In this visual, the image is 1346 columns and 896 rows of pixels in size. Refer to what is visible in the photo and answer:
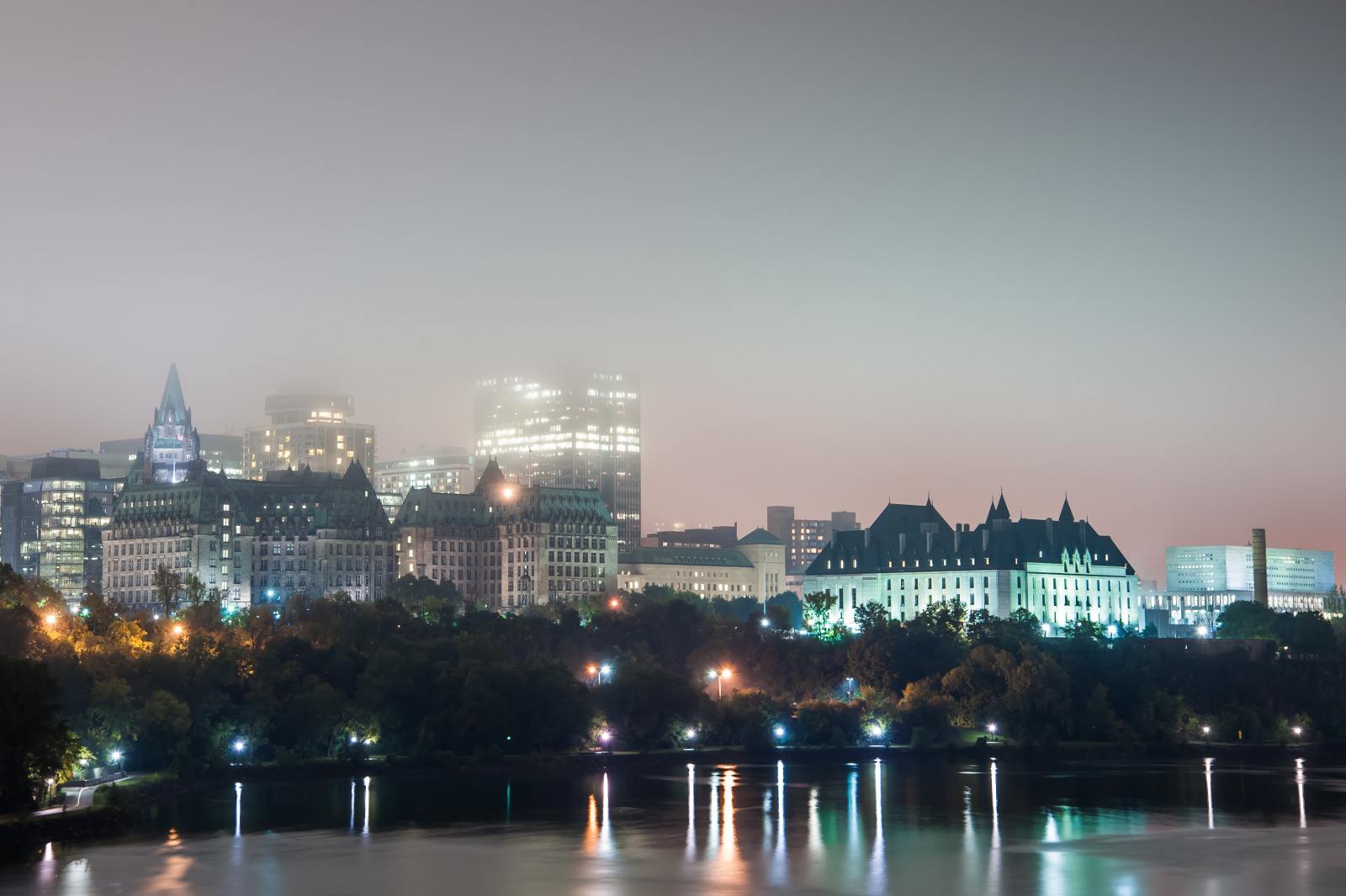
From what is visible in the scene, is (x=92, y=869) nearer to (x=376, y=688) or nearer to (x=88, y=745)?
(x=88, y=745)

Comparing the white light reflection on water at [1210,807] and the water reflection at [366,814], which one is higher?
the water reflection at [366,814]

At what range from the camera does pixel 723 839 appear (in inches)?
5256

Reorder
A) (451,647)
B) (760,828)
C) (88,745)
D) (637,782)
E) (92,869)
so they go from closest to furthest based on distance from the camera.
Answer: (92,869), (760,828), (88,745), (637,782), (451,647)

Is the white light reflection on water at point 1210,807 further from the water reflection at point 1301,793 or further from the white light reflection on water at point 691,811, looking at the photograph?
the white light reflection on water at point 691,811

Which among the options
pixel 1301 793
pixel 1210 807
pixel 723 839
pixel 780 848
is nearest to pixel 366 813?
pixel 723 839

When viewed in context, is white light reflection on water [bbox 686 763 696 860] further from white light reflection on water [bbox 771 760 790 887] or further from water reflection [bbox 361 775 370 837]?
water reflection [bbox 361 775 370 837]

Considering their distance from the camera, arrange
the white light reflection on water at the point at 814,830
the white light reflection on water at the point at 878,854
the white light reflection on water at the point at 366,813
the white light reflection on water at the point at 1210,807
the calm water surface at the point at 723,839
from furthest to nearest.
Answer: the white light reflection on water at the point at 1210,807 < the white light reflection on water at the point at 366,813 < the white light reflection on water at the point at 814,830 < the white light reflection on water at the point at 878,854 < the calm water surface at the point at 723,839

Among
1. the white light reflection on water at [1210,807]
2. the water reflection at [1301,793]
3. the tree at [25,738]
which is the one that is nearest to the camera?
the tree at [25,738]

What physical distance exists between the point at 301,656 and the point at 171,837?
65.4 m

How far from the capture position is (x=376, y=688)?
185000mm

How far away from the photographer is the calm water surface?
375 ft

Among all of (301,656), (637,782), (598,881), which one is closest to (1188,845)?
(598,881)

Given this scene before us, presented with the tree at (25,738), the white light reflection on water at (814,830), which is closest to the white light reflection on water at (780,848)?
the white light reflection on water at (814,830)

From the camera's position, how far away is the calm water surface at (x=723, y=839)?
375 feet
